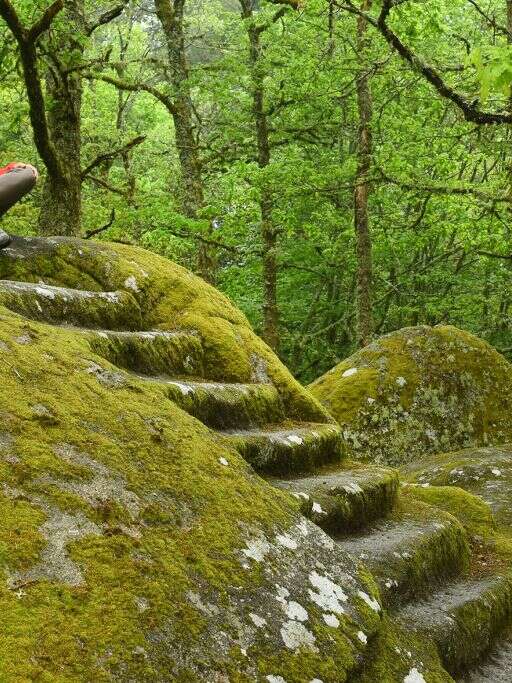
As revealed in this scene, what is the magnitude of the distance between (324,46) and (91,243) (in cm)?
1221

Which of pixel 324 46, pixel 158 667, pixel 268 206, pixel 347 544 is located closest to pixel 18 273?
pixel 347 544

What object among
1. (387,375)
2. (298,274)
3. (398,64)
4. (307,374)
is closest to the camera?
(387,375)

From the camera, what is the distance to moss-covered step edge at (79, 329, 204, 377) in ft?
16.8

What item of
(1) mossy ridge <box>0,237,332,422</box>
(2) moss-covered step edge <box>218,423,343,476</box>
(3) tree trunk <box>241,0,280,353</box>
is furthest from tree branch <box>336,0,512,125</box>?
(3) tree trunk <box>241,0,280,353</box>

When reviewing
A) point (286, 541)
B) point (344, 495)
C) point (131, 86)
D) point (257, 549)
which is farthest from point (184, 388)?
point (131, 86)

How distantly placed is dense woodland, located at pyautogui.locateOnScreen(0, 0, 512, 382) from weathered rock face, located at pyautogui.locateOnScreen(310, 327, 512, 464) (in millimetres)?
2691

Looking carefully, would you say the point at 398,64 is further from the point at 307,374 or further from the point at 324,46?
the point at 307,374

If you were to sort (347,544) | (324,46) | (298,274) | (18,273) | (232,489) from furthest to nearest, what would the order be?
(298,274) → (324,46) → (18,273) → (347,544) → (232,489)

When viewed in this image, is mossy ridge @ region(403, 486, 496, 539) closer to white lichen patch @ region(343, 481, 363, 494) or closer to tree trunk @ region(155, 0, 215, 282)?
white lichen patch @ region(343, 481, 363, 494)

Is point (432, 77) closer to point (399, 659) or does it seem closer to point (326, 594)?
point (326, 594)

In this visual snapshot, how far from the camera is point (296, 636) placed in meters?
3.04

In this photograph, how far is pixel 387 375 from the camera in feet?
37.3

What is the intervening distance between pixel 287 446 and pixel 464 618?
6.13ft

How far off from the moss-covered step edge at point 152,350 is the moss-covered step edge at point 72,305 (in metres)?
0.33
